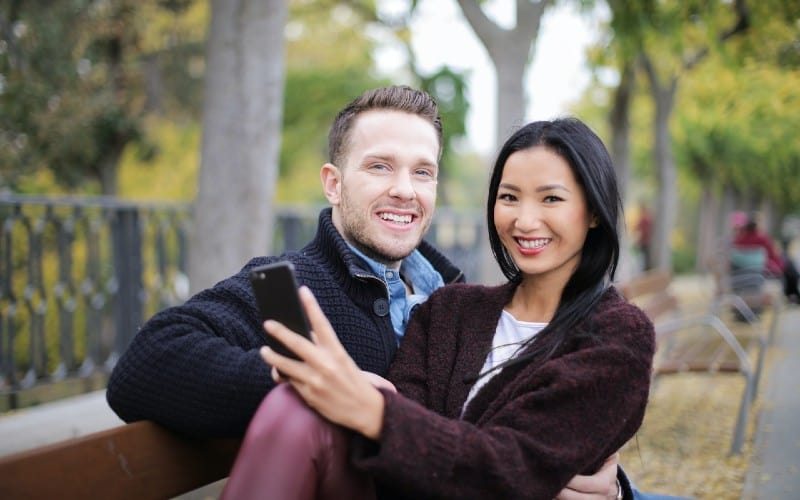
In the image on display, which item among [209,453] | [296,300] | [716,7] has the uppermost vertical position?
[716,7]

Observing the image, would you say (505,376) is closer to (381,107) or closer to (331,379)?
(331,379)

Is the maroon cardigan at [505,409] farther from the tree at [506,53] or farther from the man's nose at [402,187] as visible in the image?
the tree at [506,53]

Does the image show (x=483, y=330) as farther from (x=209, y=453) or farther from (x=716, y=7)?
(x=716, y=7)

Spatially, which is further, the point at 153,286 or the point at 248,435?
the point at 153,286

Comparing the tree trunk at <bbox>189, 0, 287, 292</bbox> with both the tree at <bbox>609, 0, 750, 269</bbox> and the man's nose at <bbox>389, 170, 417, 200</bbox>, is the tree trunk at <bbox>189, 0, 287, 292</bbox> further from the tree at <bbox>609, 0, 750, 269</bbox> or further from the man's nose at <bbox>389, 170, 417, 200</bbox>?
the tree at <bbox>609, 0, 750, 269</bbox>

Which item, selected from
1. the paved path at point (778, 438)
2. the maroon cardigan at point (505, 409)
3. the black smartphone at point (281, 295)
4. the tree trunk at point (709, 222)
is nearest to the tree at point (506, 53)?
→ the paved path at point (778, 438)

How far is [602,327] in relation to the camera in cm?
203

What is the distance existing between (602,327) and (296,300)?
81 cm

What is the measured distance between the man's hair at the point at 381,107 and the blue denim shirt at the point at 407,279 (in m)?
0.35

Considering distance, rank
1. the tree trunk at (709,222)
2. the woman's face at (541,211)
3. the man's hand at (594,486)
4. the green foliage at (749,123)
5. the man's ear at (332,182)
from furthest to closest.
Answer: the tree trunk at (709,222) < the green foliage at (749,123) < the man's ear at (332,182) < the woman's face at (541,211) < the man's hand at (594,486)

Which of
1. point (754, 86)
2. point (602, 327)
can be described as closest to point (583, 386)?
point (602, 327)

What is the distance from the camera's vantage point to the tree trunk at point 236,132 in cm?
453

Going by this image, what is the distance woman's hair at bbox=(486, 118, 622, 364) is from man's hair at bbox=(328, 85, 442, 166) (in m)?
0.37

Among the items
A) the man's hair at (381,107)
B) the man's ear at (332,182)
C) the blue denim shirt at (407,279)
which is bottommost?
the blue denim shirt at (407,279)
